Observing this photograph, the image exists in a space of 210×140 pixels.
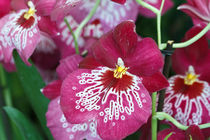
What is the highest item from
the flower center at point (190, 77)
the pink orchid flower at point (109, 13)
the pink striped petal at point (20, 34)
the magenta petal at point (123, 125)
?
the pink orchid flower at point (109, 13)

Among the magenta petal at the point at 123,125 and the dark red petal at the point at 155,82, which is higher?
the dark red petal at the point at 155,82

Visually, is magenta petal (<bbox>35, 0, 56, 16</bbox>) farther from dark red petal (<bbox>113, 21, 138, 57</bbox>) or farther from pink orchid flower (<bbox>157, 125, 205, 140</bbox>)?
pink orchid flower (<bbox>157, 125, 205, 140</bbox>)

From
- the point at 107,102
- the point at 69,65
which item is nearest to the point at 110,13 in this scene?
the point at 69,65

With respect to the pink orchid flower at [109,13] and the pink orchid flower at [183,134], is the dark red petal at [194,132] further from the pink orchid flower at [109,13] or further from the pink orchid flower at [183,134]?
the pink orchid flower at [109,13]

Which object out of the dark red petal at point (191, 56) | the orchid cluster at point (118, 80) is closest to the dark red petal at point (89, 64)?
the orchid cluster at point (118, 80)

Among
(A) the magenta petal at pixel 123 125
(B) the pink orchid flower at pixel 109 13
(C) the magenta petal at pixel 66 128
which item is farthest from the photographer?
(B) the pink orchid flower at pixel 109 13

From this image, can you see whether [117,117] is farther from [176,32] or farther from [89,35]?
[176,32]

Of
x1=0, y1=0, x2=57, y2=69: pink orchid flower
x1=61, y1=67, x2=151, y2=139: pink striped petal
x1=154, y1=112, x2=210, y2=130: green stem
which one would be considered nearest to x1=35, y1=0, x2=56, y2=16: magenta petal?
x1=0, y1=0, x2=57, y2=69: pink orchid flower
